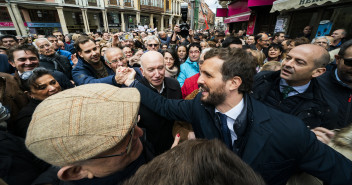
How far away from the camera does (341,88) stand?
1.84m

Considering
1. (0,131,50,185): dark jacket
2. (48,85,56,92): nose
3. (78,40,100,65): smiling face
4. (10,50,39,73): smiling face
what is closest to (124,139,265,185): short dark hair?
(0,131,50,185): dark jacket

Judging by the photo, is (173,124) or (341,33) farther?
(341,33)

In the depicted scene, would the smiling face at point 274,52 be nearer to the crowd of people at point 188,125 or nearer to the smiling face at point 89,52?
the crowd of people at point 188,125

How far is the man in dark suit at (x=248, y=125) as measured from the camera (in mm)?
1157

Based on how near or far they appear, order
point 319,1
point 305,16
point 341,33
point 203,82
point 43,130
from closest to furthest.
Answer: point 43,130 → point 203,82 → point 341,33 → point 319,1 → point 305,16

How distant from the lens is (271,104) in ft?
6.21

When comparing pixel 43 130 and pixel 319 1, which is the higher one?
pixel 319 1

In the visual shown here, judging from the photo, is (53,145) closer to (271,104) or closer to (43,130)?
(43,130)

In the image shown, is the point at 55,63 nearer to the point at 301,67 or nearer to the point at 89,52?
the point at 89,52

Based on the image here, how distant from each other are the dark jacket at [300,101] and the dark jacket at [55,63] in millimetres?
4502

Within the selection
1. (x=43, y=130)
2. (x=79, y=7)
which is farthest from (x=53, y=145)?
(x=79, y=7)

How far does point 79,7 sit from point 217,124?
99.2 feet

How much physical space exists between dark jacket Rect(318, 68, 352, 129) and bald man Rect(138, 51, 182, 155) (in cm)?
194

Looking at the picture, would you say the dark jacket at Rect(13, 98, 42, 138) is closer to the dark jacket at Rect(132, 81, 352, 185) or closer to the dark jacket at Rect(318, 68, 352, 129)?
the dark jacket at Rect(132, 81, 352, 185)
